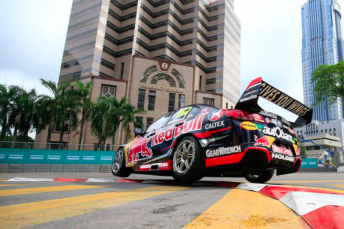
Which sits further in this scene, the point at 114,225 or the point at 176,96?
the point at 176,96

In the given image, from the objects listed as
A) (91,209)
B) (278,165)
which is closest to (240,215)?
(91,209)

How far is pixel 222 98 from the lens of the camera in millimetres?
51844

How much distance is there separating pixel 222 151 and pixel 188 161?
0.66 m

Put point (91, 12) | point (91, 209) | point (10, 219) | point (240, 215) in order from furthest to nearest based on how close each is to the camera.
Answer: point (91, 12), point (91, 209), point (240, 215), point (10, 219)

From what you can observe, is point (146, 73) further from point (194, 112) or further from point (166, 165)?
point (166, 165)

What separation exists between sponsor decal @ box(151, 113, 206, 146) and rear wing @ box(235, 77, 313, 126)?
708 millimetres

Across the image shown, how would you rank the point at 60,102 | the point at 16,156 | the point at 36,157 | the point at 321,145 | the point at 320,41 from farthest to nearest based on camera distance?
the point at 320,41, the point at 321,145, the point at 60,102, the point at 36,157, the point at 16,156

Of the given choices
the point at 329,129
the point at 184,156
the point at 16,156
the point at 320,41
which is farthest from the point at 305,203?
the point at 320,41

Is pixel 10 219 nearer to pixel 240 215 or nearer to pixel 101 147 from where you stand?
pixel 240 215

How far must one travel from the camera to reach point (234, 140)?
390cm

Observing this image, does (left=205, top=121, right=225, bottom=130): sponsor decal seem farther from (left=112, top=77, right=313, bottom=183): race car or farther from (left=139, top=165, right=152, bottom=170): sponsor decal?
(left=139, top=165, right=152, bottom=170): sponsor decal

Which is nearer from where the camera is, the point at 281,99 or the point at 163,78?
the point at 281,99

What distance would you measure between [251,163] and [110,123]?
26.2 meters

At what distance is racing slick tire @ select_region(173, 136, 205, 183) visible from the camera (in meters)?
4.08
